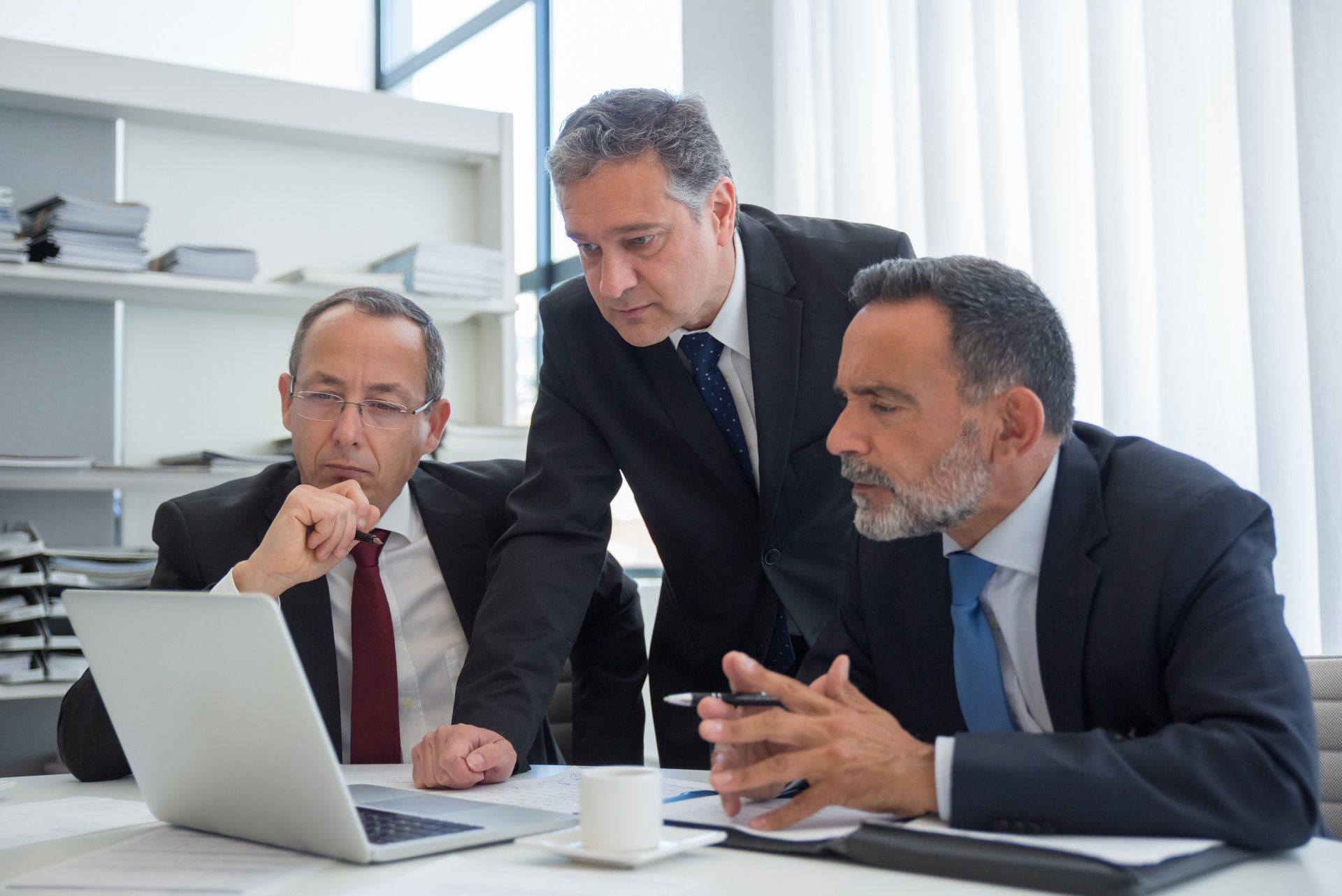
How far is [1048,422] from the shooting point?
1.45 meters

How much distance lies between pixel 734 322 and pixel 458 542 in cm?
58

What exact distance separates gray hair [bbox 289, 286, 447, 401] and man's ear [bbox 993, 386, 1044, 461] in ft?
3.14

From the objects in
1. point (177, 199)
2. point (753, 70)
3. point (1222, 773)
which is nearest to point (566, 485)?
point (1222, 773)

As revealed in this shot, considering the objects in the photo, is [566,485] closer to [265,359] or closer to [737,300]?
[737,300]

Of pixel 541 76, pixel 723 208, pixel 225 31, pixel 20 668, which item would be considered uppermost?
pixel 225 31

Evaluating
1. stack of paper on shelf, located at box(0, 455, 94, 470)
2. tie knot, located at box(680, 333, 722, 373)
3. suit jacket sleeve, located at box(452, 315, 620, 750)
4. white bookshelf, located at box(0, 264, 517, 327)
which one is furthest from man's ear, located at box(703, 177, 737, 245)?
stack of paper on shelf, located at box(0, 455, 94, 470)

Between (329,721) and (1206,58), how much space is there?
1991 mm

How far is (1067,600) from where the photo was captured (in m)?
1.33

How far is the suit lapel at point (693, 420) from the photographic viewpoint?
6.45 ft

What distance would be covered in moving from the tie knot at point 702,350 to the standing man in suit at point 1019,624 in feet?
1.53

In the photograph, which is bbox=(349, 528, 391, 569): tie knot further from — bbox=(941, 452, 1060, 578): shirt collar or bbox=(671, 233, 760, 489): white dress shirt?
bbox=(941, 452, 1060, 578): shirt collar

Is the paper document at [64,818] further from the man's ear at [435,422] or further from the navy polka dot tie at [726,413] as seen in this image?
the navy polka dot tie at [726,413]

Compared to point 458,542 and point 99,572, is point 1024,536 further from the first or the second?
point 99,572

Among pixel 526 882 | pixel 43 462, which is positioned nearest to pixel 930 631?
pixel 526 882
